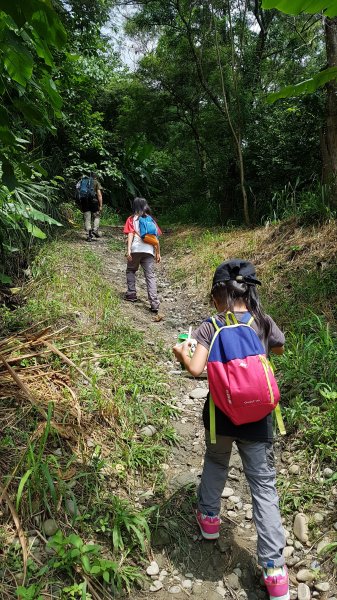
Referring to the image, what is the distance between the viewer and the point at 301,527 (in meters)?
2.52

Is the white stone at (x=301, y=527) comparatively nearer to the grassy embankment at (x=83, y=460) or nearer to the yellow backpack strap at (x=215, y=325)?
the grassy embankment at (x=83, y=460)

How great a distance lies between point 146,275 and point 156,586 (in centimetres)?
433

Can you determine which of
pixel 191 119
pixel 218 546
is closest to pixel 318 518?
pixel 218 546

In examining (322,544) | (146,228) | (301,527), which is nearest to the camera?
(322,544)

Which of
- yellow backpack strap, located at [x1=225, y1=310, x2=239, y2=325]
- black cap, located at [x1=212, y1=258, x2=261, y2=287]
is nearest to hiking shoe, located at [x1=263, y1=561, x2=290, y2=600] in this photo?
yellow backpack strap, located at [x1=225, y1=310, x2=239, y2=325]

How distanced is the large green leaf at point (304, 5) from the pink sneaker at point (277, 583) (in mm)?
2558

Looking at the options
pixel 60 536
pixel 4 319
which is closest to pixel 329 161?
pixel 4 319

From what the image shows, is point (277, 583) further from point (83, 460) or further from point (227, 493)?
point (83, 460)

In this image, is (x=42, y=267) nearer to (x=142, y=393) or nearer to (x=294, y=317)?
(x=142, y=393)

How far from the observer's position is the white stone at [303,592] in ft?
7.08

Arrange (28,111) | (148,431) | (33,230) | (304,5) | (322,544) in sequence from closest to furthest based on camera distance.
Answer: (304,5) < (28,111) < (322,544) < (148,431) < (33,230)

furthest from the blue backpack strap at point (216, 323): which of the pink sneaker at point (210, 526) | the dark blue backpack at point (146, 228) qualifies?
the dark blue backpack at point (146, 228)

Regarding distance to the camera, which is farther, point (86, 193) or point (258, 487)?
point (86, 193)

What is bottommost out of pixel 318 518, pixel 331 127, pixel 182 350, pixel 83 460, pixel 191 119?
pixel 318 518
